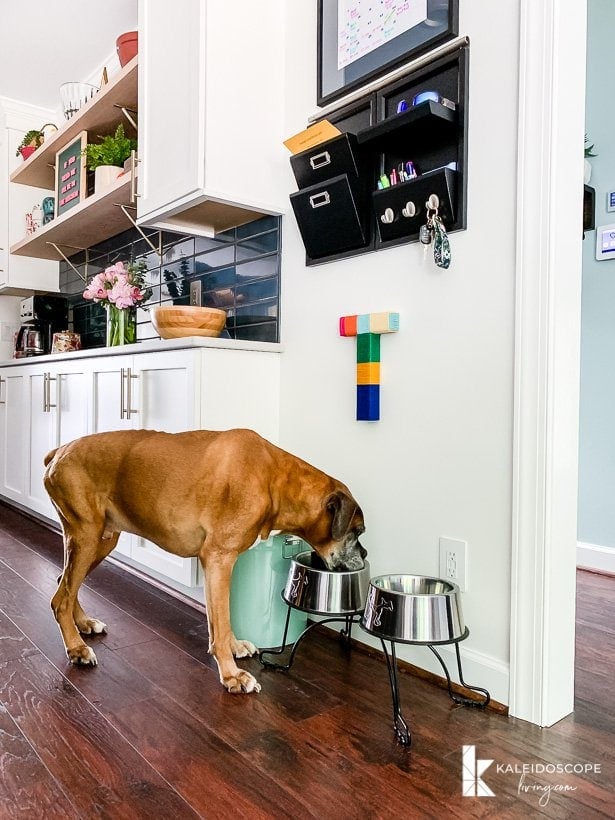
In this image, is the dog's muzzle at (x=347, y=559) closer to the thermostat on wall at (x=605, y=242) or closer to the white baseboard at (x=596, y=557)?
the white baseboard at (x=596, y=557)

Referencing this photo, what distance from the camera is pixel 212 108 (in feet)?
6.89

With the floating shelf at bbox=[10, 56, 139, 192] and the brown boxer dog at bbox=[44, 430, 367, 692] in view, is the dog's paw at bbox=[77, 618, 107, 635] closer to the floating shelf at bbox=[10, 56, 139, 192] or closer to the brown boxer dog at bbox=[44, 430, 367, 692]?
the brown boxer dog at bbox=[44, 430, 367, 692]

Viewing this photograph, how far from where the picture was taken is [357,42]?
194cm

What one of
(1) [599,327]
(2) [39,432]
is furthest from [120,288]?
(1) [599,327]

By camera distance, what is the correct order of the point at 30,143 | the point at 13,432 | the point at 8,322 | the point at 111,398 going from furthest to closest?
1. the point at 8,322
2. the point at 30,143
3. the point at 13,432
4. the point at 111,398

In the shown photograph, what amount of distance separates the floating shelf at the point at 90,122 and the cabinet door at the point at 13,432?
1102 mm

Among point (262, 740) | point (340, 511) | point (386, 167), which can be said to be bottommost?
point (262, 740)

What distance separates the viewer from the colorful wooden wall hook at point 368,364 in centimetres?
185

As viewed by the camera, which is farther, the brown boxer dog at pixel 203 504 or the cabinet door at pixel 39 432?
the cabinet door at pixel 39 432

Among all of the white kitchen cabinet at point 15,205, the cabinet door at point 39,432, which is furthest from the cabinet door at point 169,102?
the white kitchen cabinet at point 15,205

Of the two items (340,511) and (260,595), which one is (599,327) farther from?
(260,595)

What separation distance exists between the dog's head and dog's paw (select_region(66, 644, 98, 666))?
0.69 m

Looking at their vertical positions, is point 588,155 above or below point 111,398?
above

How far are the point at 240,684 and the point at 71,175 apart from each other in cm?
283
